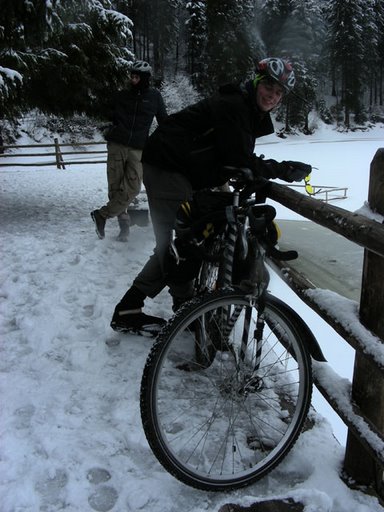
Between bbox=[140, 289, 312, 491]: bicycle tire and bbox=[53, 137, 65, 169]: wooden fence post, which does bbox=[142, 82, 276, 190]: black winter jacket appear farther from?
bbox=[53, 137, 65, 169]: wooden fence post

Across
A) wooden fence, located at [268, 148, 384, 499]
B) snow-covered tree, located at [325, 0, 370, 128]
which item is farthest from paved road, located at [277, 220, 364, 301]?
snow-covered tree, located at [325, 0, 370, 128]

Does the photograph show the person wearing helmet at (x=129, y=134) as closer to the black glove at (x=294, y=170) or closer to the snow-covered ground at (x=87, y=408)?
the snow-covered ground at (x=87, y=408)

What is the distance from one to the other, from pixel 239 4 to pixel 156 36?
411 inches

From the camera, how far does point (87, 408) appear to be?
266 cm

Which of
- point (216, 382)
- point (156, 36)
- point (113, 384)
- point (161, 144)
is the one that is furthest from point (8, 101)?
point (156, 36)

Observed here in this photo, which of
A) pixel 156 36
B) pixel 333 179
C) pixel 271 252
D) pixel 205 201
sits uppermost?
pixel 156 36

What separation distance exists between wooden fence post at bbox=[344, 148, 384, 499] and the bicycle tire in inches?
9.2

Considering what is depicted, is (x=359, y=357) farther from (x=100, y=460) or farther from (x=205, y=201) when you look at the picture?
(x=100, y=460)

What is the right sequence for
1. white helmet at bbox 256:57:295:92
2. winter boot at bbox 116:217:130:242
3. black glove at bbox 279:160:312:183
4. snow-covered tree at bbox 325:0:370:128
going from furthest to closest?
snow-covered tree at bbox 325:0:370:128, winter boot at bbox 116:217:130:242, black glove at bbox 279:160:312:183, white helmet at bbox 256:57:295:92

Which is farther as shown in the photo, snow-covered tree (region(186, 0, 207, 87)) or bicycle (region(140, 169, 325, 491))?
snow-covered tree (region(186, 0, 207, 87))

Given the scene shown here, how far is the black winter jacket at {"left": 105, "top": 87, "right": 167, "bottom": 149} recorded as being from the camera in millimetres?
5648

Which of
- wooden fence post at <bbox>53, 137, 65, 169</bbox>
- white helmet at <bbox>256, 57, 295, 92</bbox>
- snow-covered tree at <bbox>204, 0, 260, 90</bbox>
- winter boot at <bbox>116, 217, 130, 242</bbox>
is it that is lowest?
winter boot at <bbox>116, 217, 130, 242</bbox>

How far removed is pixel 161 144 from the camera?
9.99ft

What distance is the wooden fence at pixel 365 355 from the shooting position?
75.1 inches
